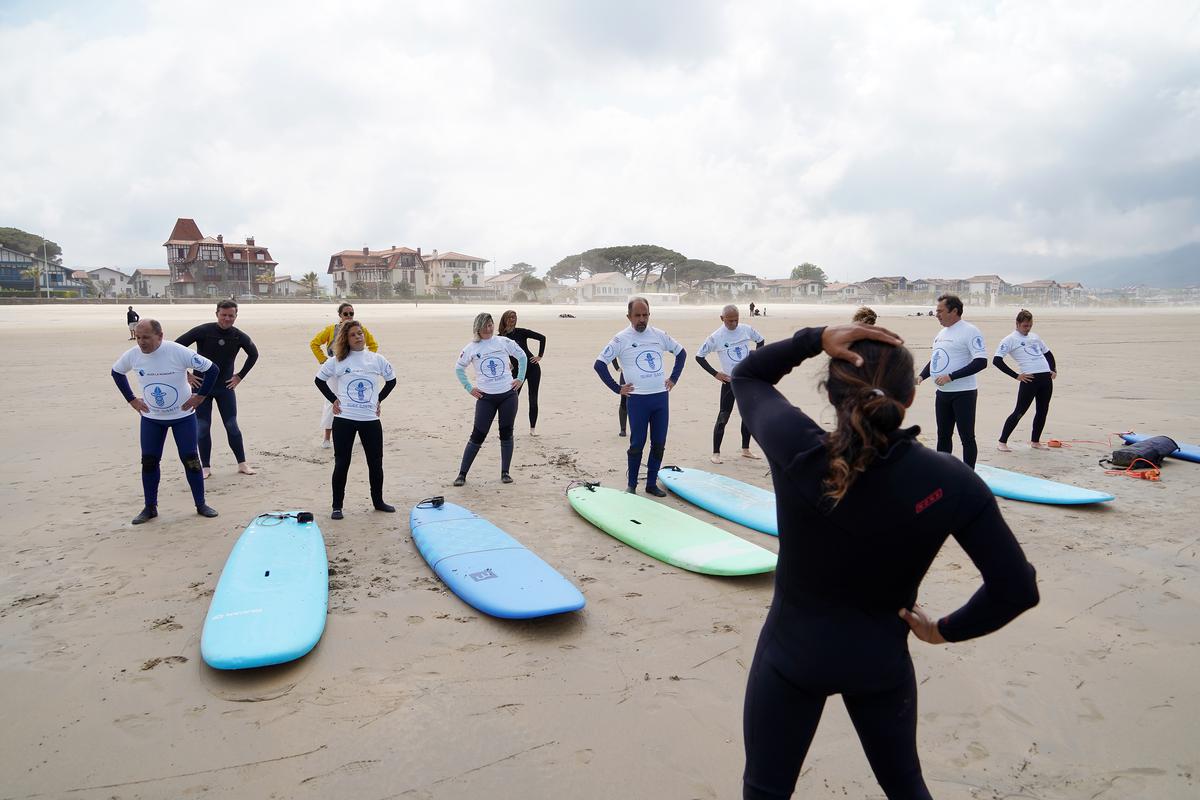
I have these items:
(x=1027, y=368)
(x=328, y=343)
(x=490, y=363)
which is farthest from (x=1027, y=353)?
(x=328, y=343)

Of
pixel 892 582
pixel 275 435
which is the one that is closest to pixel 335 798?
pixel 892 582

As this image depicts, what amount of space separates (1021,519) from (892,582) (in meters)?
5.19

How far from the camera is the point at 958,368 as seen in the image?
6461mm

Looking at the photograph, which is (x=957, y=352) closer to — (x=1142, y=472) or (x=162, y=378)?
(x=1142, y=472)

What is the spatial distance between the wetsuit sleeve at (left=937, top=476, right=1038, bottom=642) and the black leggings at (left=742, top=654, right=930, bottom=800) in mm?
269

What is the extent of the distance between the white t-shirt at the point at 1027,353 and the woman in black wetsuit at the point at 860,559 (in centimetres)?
765

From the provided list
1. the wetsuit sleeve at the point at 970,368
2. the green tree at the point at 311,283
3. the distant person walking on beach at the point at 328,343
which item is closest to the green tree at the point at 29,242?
the green tree at the point at 311,283

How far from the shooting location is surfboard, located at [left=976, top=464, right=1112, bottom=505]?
6.10 meters

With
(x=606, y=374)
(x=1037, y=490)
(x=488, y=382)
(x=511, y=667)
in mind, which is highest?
(x=606, y=374)

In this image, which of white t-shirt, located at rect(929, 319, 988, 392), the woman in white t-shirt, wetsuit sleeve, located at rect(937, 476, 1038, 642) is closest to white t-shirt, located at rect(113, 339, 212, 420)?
the woman in white t-shirt

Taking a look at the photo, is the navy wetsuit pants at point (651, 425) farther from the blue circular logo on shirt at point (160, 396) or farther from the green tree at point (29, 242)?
the green tree at point (29, 242)

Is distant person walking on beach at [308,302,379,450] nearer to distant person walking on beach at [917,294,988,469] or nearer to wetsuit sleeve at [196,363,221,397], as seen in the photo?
wetsuit sleeve at [196,363,221,397]

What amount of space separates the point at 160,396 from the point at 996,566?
6.12 metres

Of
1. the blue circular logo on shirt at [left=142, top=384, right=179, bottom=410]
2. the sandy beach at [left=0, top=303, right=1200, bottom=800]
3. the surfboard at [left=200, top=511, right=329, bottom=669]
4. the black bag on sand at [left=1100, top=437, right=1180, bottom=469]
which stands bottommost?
the sandy beach at [left=0, top=303, right=1200, bottom=800]
